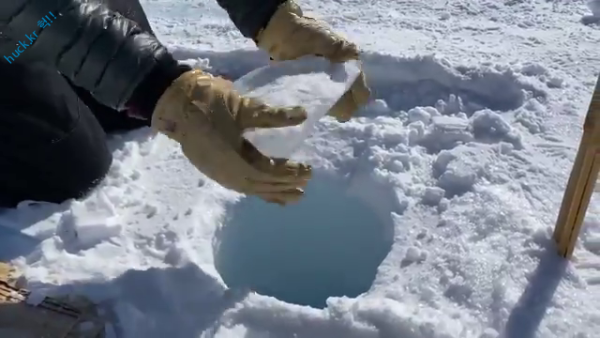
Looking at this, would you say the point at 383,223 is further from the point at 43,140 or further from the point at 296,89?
the point at 43,140

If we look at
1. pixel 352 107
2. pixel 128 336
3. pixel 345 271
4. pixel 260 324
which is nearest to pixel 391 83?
pixel 352 107

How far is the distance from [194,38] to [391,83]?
75 cm

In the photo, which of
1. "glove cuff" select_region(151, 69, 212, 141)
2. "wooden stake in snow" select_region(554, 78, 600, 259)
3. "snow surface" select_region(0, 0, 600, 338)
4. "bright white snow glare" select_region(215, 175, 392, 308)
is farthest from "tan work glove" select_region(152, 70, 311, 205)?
"wooden stake in snow" select_region(554, 78, 600, 259)

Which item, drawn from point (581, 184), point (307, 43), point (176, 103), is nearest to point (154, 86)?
point (176, 103)

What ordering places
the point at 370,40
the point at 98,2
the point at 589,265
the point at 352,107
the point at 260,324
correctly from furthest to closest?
1. the point at 370,40
2. the point at 352,107
3. the point at 589,265
4. the point at 260,324
5. the point at 98,2

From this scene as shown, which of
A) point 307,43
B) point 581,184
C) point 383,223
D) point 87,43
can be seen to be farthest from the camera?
point 383,223

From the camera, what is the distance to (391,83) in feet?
7.30

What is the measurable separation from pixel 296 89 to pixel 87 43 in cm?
46

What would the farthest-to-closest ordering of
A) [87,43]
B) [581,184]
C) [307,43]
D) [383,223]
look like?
[383,223] < [307,43] < [581,184] < [87,43]

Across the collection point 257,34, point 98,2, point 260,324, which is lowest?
point 260,324

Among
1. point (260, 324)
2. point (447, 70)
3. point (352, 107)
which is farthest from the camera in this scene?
point (447, 70)

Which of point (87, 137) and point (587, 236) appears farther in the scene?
point (87, 137)

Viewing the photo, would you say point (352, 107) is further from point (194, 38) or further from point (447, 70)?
point (194, 38)

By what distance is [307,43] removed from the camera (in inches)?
65.4
